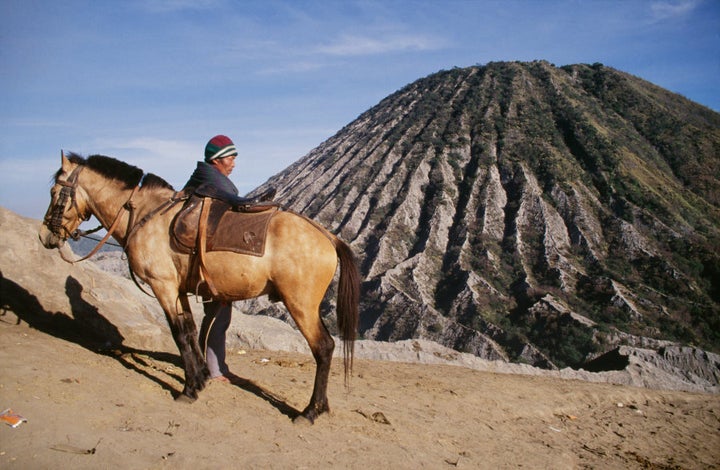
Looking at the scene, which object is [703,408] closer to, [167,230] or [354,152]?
[167,230]

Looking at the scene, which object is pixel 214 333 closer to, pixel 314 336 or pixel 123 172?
pixel 314 336

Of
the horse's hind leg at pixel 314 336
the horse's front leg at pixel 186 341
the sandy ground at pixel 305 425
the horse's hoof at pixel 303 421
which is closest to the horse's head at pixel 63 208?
the sandy ground at pixel 305 425

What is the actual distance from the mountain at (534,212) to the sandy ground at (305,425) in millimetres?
17692

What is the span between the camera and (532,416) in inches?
274

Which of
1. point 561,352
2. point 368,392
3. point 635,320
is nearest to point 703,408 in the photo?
point 368,392

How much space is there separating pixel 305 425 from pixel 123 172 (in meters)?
3.65

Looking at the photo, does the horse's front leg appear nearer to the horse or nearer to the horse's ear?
the horse

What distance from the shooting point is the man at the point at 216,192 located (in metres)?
5.32

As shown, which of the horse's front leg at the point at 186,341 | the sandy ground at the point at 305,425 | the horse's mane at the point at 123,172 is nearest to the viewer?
the sandy ground at the point at 305,425

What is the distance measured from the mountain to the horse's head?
78.9 ft

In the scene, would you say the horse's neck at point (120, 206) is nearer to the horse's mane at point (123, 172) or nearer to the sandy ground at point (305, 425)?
the horse's mane at point (123, 172)

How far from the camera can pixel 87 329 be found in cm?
683

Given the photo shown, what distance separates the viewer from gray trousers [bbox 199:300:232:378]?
232 inches

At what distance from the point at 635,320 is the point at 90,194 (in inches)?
1213
